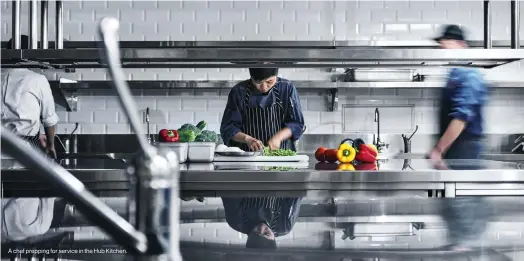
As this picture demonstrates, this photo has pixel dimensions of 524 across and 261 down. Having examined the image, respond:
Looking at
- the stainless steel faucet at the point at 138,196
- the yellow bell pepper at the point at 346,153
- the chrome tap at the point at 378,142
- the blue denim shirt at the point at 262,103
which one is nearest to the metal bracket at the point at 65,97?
the blue denim shirt at the point at 262,103

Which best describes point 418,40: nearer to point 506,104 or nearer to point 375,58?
point 506,104

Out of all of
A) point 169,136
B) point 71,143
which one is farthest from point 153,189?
point 71,143

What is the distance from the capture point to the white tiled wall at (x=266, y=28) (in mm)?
5852

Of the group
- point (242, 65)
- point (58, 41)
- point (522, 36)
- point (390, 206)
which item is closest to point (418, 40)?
point (522, 36)

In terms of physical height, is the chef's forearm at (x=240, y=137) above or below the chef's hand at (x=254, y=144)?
above

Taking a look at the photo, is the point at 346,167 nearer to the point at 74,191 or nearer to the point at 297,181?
the point at 297,181

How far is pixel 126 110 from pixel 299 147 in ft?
16.7

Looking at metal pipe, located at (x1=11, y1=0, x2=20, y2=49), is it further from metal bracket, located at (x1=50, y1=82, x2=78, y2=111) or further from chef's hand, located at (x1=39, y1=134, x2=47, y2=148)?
metal bracket, located at (x1=50, y1=82, x2=78, y2=111)

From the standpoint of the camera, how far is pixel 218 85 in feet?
17.9

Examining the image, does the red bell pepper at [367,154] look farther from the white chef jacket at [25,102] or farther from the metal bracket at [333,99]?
the white chef jacket at [25,102]

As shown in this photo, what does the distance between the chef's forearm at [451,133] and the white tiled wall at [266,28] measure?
1.76 metres

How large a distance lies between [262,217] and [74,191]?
43.6 inches

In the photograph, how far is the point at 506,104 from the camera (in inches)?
232

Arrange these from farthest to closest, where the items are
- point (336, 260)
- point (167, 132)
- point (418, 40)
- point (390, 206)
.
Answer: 1. point (418, 40)
2. point (167, 132)
3. point (390, 206)
4. point (336, 260)
